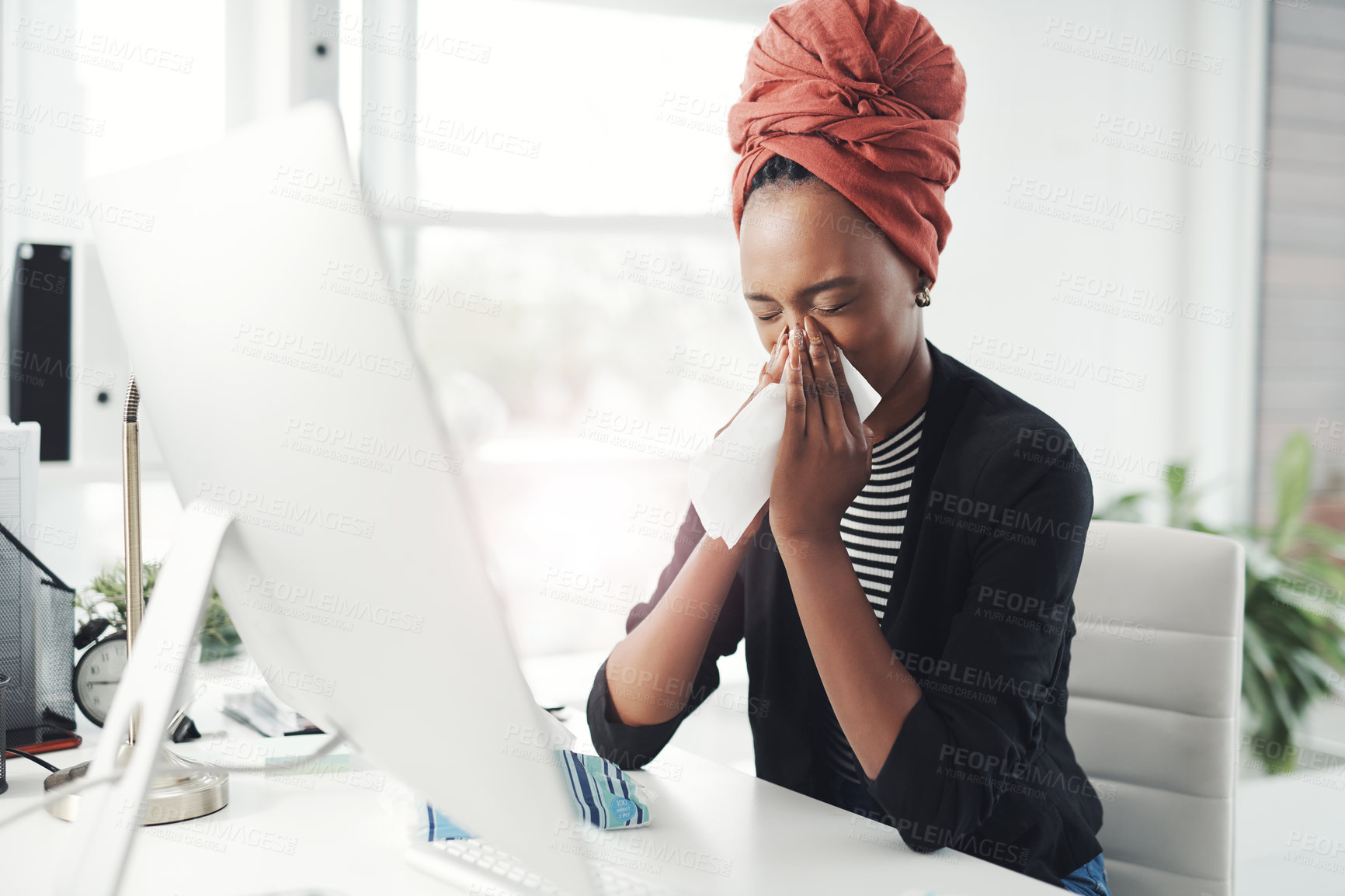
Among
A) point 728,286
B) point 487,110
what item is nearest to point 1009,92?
point 728,286

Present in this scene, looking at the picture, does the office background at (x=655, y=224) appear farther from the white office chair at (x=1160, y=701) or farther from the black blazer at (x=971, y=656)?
the white office chair at (x=1160, y=701)

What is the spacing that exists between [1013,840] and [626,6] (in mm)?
1950

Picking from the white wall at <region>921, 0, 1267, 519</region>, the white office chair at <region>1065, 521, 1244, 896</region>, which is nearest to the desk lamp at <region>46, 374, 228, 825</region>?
the white office chair at <region>1065, 521, 1244, 896</region>

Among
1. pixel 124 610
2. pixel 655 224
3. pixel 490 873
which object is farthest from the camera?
pixel 655 224

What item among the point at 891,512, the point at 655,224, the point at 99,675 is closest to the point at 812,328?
the point at 891,512

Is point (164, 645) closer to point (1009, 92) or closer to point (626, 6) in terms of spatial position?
point (626, 6)

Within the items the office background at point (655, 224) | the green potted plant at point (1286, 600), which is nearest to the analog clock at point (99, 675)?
the office background at point (655, 224)

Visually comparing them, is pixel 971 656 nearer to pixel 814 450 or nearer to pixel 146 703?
pixel 814 450

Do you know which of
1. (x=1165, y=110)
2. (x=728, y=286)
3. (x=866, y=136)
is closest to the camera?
(x=866, y=136)

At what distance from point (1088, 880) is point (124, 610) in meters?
1.23

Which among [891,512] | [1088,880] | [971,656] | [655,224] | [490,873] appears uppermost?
[655,224]

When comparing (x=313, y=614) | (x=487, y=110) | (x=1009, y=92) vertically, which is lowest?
(x=313, y=614)

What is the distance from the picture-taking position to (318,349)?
46cm

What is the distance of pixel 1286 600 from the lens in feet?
7.97
